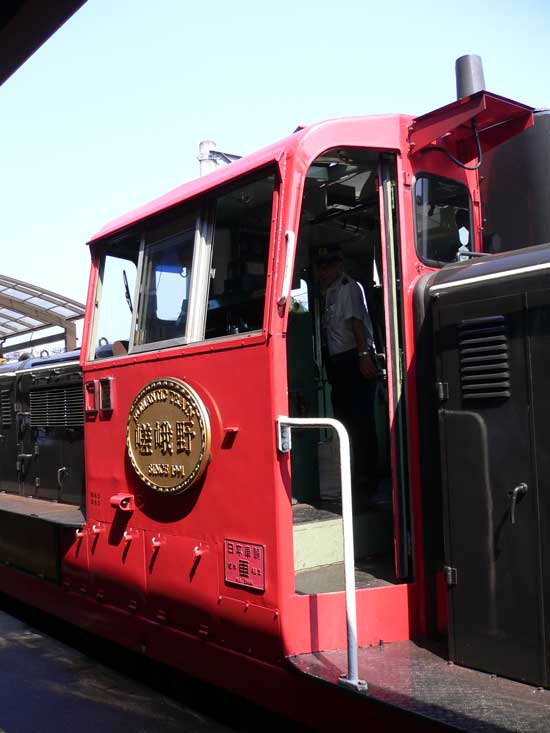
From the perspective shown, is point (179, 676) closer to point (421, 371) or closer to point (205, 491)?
point (205, 491)

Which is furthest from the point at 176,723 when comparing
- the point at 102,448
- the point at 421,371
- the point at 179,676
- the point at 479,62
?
the point at 479,62

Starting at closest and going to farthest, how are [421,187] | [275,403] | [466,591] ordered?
1. [466,591]
2. [275,403]
3. [421,187]

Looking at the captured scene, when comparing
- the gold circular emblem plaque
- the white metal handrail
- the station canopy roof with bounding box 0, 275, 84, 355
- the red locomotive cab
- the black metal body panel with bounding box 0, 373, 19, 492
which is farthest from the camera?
the station canopy roof with bounding box 0, 275, 84, 355

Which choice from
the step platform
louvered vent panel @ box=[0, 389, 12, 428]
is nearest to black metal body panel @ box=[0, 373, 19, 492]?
louvered vent panel @ box=[0, 389, 12, 428]

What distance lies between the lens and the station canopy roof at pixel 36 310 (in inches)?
387

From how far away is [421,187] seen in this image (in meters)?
3.54

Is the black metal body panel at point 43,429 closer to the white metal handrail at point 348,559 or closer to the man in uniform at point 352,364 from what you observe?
the man in uniform at point 352,364

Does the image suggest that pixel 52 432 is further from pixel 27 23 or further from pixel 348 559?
pixel 27 23

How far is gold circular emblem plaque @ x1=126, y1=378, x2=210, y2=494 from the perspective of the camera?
3.47 m

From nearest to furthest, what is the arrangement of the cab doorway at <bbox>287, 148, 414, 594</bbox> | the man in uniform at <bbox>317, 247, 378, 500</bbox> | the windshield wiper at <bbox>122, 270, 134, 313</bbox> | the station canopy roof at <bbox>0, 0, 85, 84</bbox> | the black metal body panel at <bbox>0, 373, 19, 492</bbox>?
1. the station canopy roof at <bbox>0, 0, 85, 84</bbox>
2. the cab doorway at <bbox>287, 148, 414, 594</bbox>
3. the man in uniform at <bbox>317, 247, 378, 500</bbox>
4. the windshield wiper at <bbox>122, 270, 134, 313</bbox>
5. the black metal body panel at <bbox>0, 373, 19, 492</bbox>

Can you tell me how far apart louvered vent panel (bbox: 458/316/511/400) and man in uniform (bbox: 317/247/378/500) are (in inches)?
40.8

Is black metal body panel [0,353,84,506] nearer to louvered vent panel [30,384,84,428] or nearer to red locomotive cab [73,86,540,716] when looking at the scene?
louvered vent panel [30,384,84,428]

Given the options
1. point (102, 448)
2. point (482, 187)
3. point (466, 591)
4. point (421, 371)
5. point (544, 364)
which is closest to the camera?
point (544, 364)

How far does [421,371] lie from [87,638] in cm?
347
